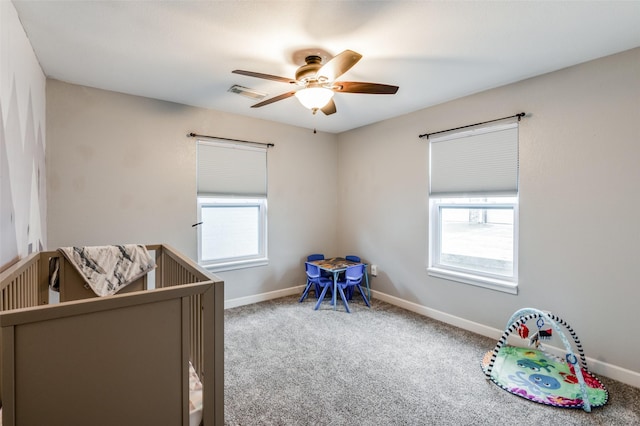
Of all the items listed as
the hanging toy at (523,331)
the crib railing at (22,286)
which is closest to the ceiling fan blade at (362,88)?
the hanging toy at (523,331)

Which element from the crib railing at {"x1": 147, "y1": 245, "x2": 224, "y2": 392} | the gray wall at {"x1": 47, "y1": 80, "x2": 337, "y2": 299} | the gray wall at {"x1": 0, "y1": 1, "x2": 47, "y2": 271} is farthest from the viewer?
the gray wall at {"x1": 47, "y1": 80, "x2": 337, "y2": 299}

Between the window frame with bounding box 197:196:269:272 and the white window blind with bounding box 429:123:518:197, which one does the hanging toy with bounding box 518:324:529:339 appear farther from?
the window frame with bounding box 197:196:269:272

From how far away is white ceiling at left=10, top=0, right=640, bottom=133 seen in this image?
65.3 inches

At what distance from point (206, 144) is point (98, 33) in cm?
154

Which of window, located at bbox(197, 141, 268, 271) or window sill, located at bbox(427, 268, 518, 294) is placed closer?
window sill, located at bbox(427, 268, 518, 294)

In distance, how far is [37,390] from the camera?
2.96 ft

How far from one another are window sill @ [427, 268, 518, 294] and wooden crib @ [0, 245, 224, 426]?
254 centimetres

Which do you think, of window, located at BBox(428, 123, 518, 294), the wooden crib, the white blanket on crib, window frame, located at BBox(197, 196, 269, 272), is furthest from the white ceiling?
the wooden crib

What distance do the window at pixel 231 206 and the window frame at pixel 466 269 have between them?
6.53ft

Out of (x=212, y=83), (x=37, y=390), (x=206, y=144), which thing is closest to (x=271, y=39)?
(x=212, y=83)

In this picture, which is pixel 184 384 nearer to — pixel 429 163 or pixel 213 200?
pixel 213 200

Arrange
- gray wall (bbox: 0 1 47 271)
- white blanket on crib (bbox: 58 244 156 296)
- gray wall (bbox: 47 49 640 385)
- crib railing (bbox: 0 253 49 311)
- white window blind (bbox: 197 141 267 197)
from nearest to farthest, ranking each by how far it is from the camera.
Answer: crib railing (bbox: 0 253 49 311) < gray wall (bbox: 0 1 47 271) < white blanket on crib (bbox: 58 244 156 296) < gray wall (bbox: 47 49 640 385) < white window blind (bbox: 197 141 267 197)

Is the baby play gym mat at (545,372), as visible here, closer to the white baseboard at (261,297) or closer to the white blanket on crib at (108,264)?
the white baseboard at (261,297)

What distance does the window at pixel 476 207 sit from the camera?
274cm
